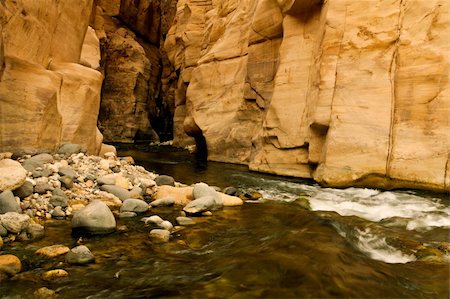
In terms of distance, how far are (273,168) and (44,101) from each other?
7340mm

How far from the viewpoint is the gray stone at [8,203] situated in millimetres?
4875

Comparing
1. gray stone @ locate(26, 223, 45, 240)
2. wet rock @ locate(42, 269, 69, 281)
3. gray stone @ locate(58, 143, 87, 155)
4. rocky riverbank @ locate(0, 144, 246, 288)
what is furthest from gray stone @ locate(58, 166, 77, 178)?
wet rock @ locate(42, 269, 69, 281)

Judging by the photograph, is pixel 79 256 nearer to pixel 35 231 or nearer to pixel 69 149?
pixel 35 231

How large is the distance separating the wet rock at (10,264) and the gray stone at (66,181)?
A: 9.58 feet

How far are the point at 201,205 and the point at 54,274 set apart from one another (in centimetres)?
320

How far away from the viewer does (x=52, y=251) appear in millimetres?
4012

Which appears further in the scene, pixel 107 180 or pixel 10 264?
Result: pixel 107 180

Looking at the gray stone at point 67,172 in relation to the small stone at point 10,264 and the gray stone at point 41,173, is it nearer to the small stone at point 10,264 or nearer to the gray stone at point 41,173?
the gray stone at point 41,173

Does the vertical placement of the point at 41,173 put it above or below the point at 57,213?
above

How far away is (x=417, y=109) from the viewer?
860 cm

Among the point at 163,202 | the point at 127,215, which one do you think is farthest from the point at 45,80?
the point at 127,215

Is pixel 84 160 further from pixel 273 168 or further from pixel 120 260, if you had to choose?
pixel 273 168

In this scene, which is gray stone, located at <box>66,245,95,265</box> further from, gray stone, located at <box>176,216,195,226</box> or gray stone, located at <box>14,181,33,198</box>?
gray stone, located at <box>14,181,33,198</box>

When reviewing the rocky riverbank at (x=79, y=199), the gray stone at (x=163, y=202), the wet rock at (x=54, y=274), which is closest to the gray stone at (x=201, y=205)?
the rocky riverbank at (x=79, y=199)
